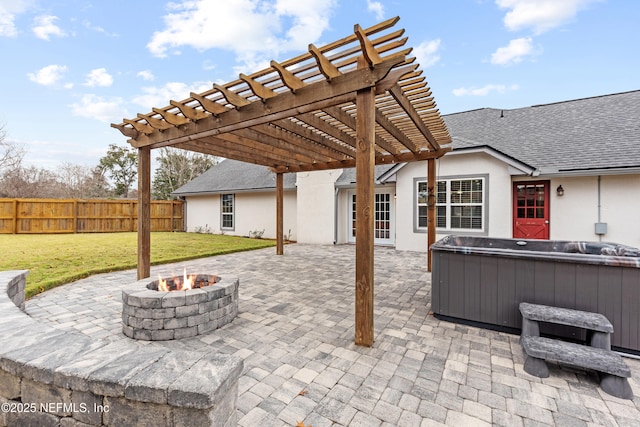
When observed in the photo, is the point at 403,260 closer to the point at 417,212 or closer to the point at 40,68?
the point at 417,212

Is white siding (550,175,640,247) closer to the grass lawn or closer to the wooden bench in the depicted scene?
the wooden bench

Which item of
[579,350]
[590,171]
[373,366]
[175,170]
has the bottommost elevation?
[373,366]

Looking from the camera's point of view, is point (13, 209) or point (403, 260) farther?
point (13, 209)

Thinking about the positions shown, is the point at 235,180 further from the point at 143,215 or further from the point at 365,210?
the point at 365,210

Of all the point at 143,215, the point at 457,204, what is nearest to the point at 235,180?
the point at 143,215

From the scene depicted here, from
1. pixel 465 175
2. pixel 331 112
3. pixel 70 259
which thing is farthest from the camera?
pixel 465 175

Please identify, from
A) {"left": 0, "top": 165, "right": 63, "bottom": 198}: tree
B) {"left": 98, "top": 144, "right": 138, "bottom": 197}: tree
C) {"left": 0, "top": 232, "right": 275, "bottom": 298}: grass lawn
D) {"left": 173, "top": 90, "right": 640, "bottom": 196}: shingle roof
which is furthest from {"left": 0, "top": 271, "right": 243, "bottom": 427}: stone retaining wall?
{"left": 98, "top": 144, "right": 138, "bottom": 197}: tree

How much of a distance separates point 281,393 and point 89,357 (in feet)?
4.25

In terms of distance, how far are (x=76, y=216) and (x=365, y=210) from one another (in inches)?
665

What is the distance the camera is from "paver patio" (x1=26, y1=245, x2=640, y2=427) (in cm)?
187

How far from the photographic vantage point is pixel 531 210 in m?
7.53

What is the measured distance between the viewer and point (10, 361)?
157 cm

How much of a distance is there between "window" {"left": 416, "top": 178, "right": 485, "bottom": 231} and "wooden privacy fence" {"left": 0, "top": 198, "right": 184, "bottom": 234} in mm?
13974

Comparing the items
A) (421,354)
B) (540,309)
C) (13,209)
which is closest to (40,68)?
(13,209)
